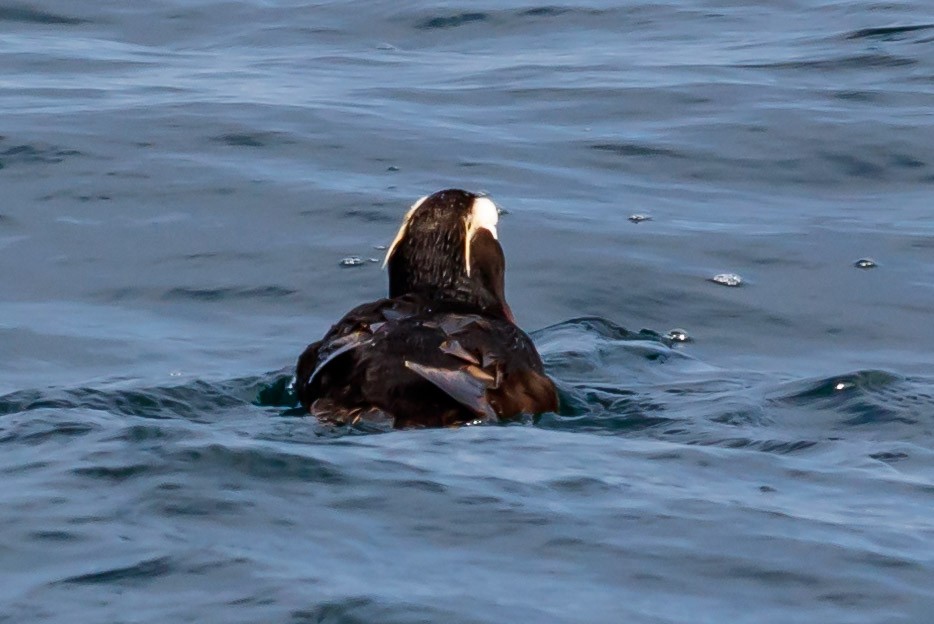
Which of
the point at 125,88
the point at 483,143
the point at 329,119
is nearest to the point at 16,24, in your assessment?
the point at 125,88

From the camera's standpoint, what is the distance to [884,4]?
17.7 metres

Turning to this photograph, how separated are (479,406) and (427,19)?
1053 cm

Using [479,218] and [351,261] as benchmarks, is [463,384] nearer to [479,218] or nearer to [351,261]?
[479,218]

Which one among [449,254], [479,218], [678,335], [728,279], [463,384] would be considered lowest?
[678,335]

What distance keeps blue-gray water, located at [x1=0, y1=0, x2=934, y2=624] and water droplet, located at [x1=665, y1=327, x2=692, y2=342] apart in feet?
0.44

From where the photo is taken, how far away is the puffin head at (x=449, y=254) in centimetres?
880

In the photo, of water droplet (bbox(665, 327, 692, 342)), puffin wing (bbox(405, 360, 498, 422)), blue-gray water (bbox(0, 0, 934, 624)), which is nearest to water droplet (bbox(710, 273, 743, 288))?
blue-gray water (bbox(0, 0, 934, 624))

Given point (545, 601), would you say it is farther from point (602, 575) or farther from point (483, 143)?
point (483, 143)

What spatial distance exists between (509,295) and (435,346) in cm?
292

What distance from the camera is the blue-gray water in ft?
18.1

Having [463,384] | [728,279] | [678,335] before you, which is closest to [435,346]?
[463,384]

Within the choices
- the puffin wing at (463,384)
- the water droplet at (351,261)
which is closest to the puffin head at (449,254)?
the puffin wing at (463,384)

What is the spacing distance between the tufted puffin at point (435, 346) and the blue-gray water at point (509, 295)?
0.22 m

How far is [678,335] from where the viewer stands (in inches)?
385
